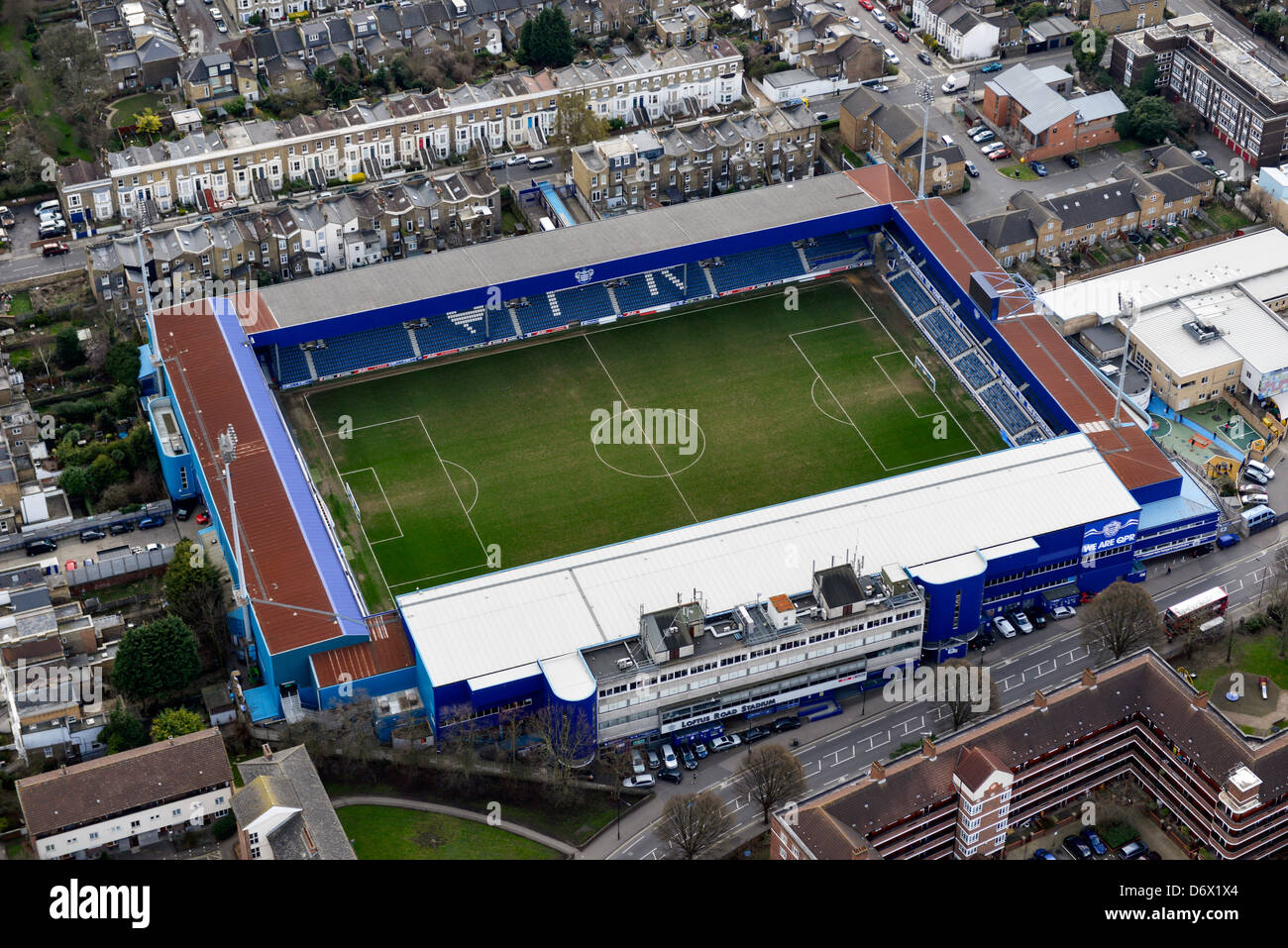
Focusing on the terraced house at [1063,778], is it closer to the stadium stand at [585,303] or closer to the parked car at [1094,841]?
the parked car at [1094,841]

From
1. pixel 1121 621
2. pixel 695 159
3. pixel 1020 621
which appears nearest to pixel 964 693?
pixel 1020 621

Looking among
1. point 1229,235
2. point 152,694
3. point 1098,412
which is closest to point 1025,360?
point 1098,412

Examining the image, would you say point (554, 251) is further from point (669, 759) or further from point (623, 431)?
point (669, 759)

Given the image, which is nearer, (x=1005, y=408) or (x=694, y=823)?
(x=694, y=823)

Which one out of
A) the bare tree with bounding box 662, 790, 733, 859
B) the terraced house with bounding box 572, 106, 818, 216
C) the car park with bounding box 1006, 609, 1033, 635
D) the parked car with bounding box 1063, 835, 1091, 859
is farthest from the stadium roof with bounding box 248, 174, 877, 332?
the parked car with bounding box 1063, 835, 1091, 859

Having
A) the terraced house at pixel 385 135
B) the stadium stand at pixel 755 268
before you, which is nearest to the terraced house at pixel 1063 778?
the stadium stand at pixel 755 268

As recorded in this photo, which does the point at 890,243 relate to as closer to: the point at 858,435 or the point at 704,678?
the point at 858,435
